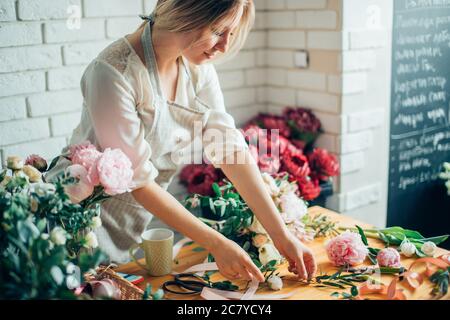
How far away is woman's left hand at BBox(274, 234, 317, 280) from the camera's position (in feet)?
4.37

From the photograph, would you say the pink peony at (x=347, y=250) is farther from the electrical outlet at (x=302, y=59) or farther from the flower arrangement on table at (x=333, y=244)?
the electrical outlet at (x=302, y=59)

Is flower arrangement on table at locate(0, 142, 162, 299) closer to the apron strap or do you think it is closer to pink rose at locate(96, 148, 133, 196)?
pink rose at locate(96, 148, 133, 196)

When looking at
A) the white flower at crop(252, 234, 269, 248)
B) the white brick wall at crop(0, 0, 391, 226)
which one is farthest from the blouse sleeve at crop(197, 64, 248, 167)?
the white brick wall at crop(0, 0, 391, 226)

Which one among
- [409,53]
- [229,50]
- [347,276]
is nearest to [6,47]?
[229,50]

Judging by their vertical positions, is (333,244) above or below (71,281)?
below

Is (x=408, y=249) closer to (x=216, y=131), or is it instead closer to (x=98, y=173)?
(x=216, y=131)

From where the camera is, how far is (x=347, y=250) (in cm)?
138

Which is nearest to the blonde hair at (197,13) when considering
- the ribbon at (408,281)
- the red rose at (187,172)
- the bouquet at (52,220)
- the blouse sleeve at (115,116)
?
the blouse sleeve at (115,116)

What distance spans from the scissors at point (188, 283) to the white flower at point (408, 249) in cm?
53

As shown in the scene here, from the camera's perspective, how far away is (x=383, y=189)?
8.89ft

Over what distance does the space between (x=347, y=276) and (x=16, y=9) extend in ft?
4.43

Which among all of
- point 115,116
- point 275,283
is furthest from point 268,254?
point 115,116

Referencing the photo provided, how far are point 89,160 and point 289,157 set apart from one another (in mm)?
1318
